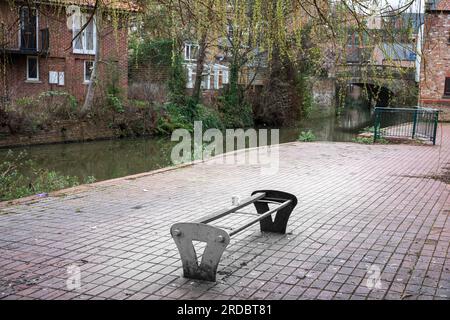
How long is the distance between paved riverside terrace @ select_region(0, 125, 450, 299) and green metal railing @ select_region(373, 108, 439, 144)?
9150 millimetres

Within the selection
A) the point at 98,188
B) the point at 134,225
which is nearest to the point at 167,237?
the point at 134,225

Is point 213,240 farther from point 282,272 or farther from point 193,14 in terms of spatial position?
point 193,14

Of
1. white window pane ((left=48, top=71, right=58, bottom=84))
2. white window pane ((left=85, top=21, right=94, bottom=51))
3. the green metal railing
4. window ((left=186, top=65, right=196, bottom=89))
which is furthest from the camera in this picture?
window ((left=186, top=65, right=196, bottom=89))

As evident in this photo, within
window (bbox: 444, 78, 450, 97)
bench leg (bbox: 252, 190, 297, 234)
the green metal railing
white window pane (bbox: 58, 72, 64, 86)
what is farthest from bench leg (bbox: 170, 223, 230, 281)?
window (bbox: 444, 78, 450, 97)

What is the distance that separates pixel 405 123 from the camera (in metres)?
21.2

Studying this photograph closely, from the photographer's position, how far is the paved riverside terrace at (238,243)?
16.1ft

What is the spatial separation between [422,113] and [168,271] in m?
17.1

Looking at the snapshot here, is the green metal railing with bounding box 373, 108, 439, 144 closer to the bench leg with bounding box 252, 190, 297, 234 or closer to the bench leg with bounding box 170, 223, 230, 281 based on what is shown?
the bench leg with bounding box 252, 190, 297, 234

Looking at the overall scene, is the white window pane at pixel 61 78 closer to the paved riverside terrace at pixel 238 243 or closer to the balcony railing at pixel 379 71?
the paved riverside terrace at pixel 238 243

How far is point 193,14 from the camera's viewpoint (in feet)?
18.3

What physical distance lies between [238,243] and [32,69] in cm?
2658

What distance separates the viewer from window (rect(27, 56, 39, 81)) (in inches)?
1174

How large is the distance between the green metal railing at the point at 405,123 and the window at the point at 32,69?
740 inches

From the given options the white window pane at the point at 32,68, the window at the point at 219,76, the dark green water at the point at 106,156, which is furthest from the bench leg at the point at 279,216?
the window at the point at 219,76
